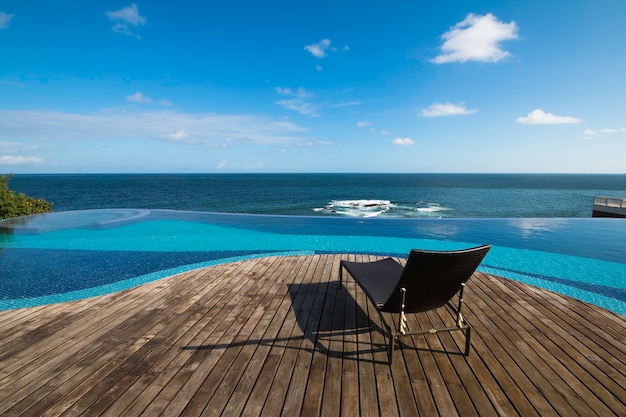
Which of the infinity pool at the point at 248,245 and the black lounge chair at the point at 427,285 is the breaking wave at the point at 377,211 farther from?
the black lounge chair at the point at 427,285

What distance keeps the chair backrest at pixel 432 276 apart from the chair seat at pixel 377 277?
13cm

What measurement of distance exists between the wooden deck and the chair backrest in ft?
1.18

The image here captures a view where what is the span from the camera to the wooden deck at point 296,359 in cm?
166

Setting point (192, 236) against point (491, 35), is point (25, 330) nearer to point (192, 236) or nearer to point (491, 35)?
point (192, 236)

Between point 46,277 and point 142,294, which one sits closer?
point 142,294

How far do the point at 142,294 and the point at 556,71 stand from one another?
1511 centimetres

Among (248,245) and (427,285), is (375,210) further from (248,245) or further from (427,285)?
(427,285)

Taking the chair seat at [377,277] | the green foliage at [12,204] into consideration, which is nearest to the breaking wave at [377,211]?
the green foliage at [12,204]

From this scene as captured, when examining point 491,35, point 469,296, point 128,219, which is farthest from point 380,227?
point 128,219

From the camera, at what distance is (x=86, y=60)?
1445cm

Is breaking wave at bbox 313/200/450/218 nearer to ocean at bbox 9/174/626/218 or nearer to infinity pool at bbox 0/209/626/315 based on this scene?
ocean at bbox 9/174/626/218

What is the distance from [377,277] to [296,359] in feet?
3.84

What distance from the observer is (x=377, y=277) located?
9.37 feet

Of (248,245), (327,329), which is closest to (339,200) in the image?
(248,245)
